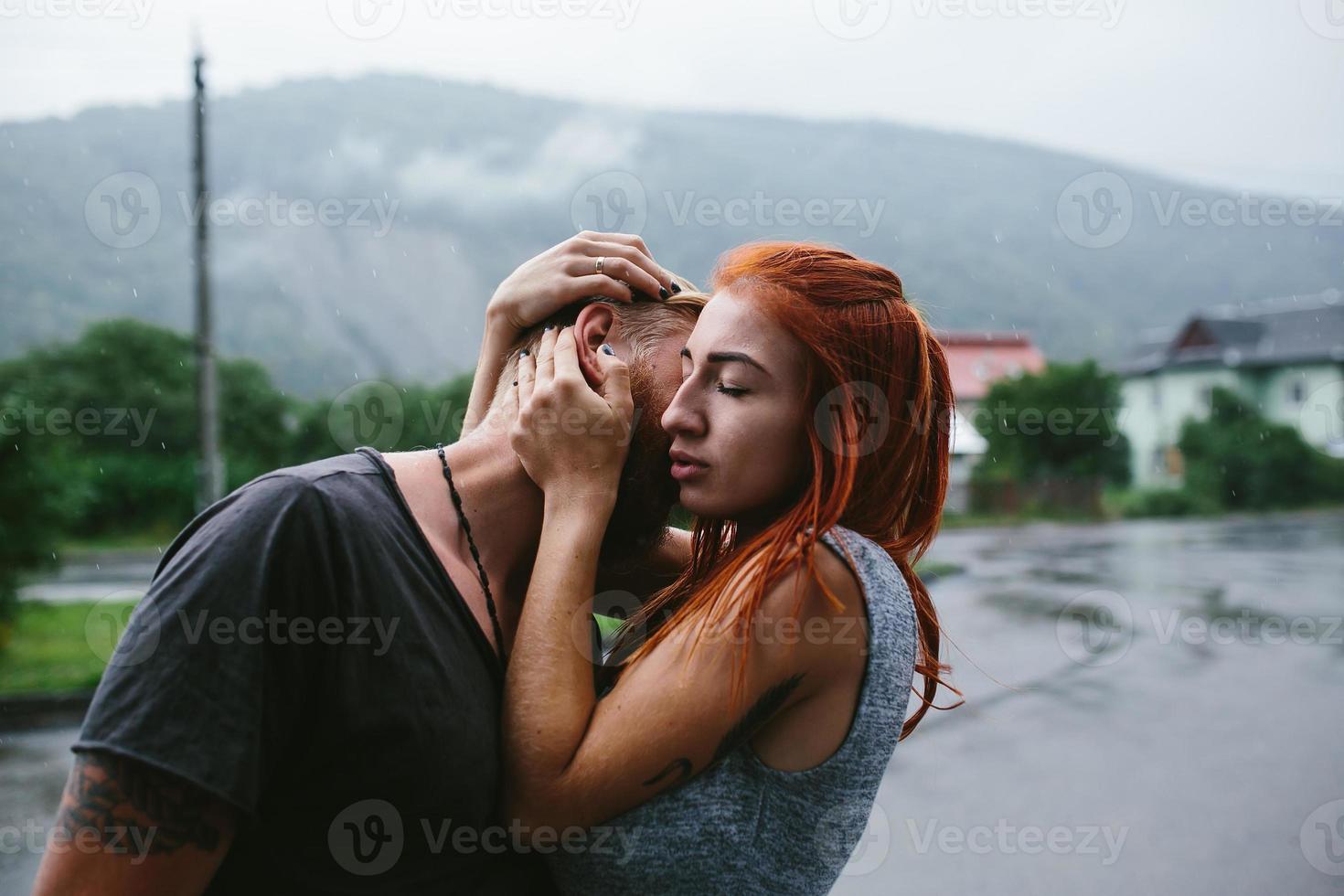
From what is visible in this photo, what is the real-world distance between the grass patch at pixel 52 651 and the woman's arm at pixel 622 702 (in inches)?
296

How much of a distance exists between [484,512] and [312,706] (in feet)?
1.45

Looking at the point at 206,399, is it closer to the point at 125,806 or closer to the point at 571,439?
the point at 571,439

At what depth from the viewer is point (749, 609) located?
4.62 feet

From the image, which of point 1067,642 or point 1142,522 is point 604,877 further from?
point 1142,522

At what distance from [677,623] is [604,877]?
0.40 m

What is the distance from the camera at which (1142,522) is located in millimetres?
28234

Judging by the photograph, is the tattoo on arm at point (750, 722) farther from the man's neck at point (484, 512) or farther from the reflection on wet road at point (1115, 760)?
the man's neck at point (484, 512)

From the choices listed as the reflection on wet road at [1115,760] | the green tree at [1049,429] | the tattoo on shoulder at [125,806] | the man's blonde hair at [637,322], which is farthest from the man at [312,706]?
the green tree at [1049,429]

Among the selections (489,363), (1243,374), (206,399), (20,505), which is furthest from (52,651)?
(1243,374)

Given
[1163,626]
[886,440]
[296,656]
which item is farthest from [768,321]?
[1163,626]

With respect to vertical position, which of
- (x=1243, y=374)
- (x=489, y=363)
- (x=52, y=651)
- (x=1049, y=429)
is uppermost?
(x=489, y=363)

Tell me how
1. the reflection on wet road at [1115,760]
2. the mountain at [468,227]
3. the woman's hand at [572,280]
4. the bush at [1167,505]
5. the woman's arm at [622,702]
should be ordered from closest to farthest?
the woman's arm at [622,702] → the woman's hand at [572,280] → the reflection on wet road at [1115,760] → the bush at [1167,505] → the mountain at [468,227]

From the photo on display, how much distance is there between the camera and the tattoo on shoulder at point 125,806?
1.10m

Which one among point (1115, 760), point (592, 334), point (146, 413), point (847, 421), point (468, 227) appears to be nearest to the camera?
point (847, 421)
